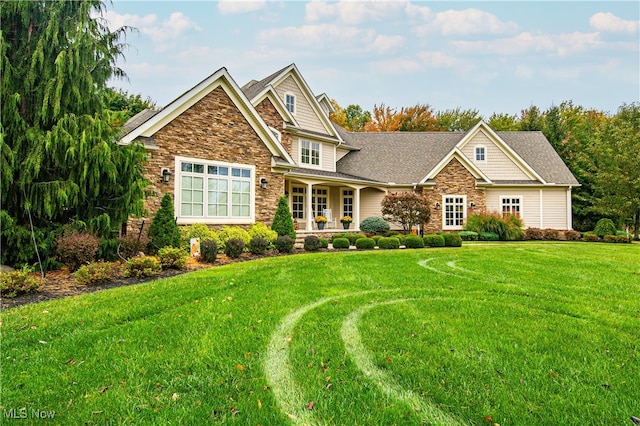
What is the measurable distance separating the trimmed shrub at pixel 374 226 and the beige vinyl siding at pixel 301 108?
252 inches

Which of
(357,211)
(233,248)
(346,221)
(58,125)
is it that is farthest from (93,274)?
(357,211)

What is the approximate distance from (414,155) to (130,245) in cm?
1905

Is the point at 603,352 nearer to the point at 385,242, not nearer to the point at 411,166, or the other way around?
the point at 385,242

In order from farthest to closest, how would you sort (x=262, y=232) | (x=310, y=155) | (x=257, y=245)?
1. (x=310, y=155)
2. (x=262, y=232)
3. (x=257, y=245)

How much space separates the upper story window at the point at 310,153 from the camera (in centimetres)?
1966

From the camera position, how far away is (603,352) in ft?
11.0

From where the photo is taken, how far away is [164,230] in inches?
404

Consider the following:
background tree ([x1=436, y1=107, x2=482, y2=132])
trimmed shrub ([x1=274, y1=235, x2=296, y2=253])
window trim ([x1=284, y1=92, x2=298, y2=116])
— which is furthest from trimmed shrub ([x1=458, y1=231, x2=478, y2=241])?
background tree ([x1=436, y1=107, x2=482, y2=132])

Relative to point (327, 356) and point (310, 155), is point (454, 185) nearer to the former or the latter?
point (310, 155)

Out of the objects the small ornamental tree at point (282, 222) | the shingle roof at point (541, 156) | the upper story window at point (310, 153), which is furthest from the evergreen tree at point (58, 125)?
the shingle roof at point (541, 156)

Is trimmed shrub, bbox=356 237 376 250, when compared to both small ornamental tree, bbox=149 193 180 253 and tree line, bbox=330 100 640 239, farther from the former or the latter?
tree line, bbox=330 100 640 239

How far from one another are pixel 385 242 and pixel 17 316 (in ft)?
38.2

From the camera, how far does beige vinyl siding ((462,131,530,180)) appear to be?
22.4 m

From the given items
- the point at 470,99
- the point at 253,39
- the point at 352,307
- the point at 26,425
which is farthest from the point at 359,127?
the point at 26,425
